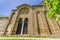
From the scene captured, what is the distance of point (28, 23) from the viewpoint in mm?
18562

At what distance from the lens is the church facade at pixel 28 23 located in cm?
1703

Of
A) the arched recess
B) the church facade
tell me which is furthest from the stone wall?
the arched recess

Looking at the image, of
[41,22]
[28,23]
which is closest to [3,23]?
[28,23]

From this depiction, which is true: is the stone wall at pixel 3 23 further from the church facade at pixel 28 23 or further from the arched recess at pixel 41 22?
the arched recess at pixel 41 22

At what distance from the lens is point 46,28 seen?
56.6 feet

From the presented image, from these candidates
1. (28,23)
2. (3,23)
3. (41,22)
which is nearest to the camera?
(41,22)

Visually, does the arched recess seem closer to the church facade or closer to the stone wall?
the church facade

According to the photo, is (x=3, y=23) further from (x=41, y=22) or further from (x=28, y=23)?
(x=41, y=22)

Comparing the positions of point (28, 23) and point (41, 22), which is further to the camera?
point (28, 23)

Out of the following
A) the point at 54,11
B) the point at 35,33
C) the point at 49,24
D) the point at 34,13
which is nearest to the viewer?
the point at 54,11

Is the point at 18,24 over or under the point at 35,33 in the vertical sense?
over

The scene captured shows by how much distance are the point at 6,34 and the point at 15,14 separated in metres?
3.95

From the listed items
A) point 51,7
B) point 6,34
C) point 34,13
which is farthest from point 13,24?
point 51,7

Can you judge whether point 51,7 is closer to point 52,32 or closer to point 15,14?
point 52,32
